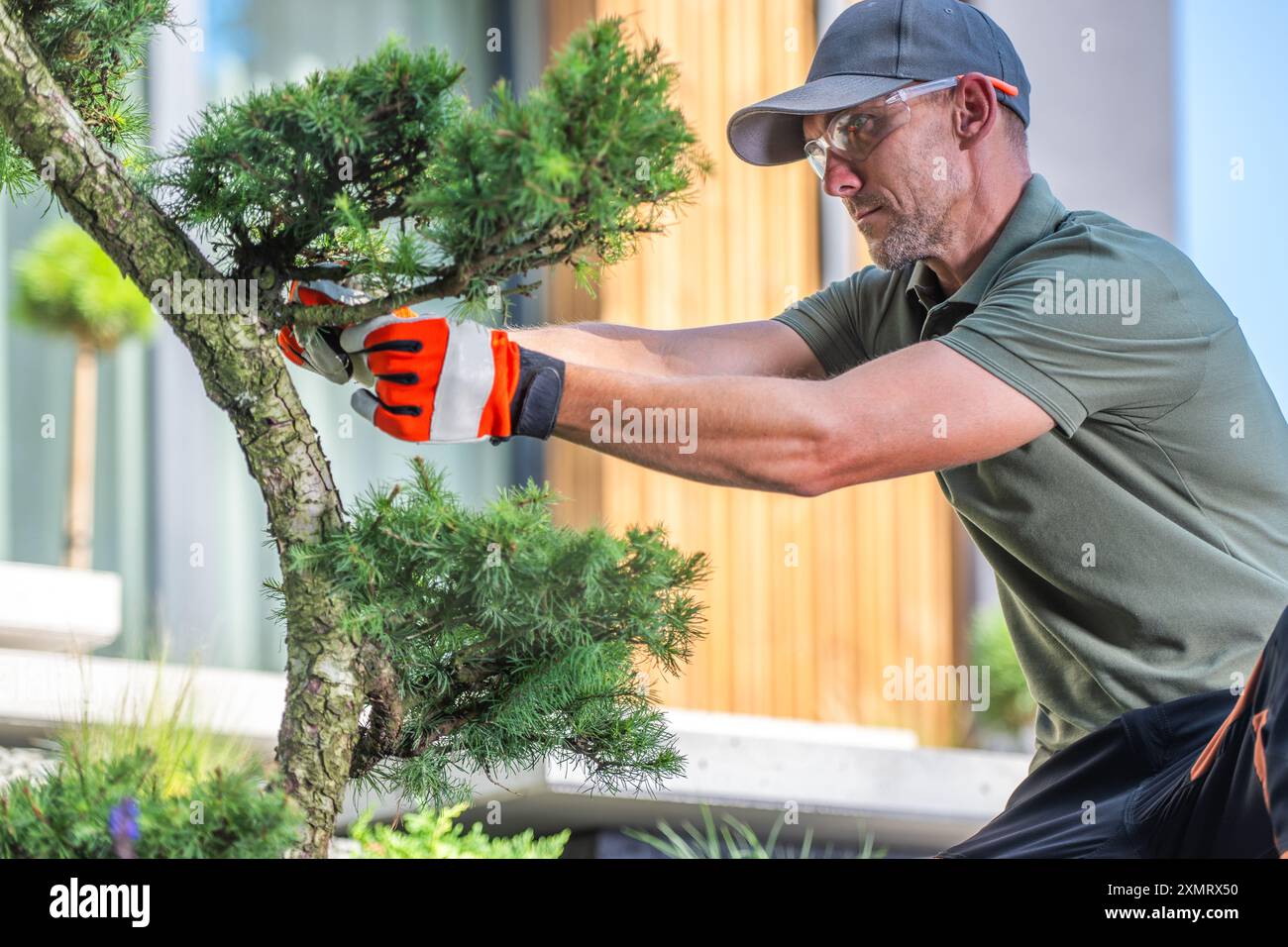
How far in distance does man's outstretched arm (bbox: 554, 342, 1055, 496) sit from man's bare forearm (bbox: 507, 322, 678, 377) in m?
0.41

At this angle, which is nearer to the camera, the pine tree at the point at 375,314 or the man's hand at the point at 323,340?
the pine tree at the point at 375,314

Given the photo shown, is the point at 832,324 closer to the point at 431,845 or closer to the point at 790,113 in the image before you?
the point at 790,113

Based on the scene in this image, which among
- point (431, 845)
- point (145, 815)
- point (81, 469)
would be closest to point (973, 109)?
point (145, 815)

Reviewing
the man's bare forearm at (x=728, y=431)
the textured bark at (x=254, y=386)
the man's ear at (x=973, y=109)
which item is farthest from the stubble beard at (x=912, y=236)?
the textured bark at (x=254, y=386)

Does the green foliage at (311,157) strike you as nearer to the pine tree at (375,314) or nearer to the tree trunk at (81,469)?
the pine tree at (375,314)

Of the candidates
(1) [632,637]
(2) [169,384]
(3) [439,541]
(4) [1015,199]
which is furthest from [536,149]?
(2) [169,384]

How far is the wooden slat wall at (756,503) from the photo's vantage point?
417cm

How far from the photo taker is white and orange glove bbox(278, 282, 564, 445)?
4.45 ft

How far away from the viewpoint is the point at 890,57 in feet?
5.85

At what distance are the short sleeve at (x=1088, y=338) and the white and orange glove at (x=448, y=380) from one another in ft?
1.69

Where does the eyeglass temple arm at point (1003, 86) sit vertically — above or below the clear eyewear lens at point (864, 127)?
above

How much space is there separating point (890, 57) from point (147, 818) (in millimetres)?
1312

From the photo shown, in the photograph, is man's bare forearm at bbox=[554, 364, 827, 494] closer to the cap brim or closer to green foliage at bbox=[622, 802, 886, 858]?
the cap brim
